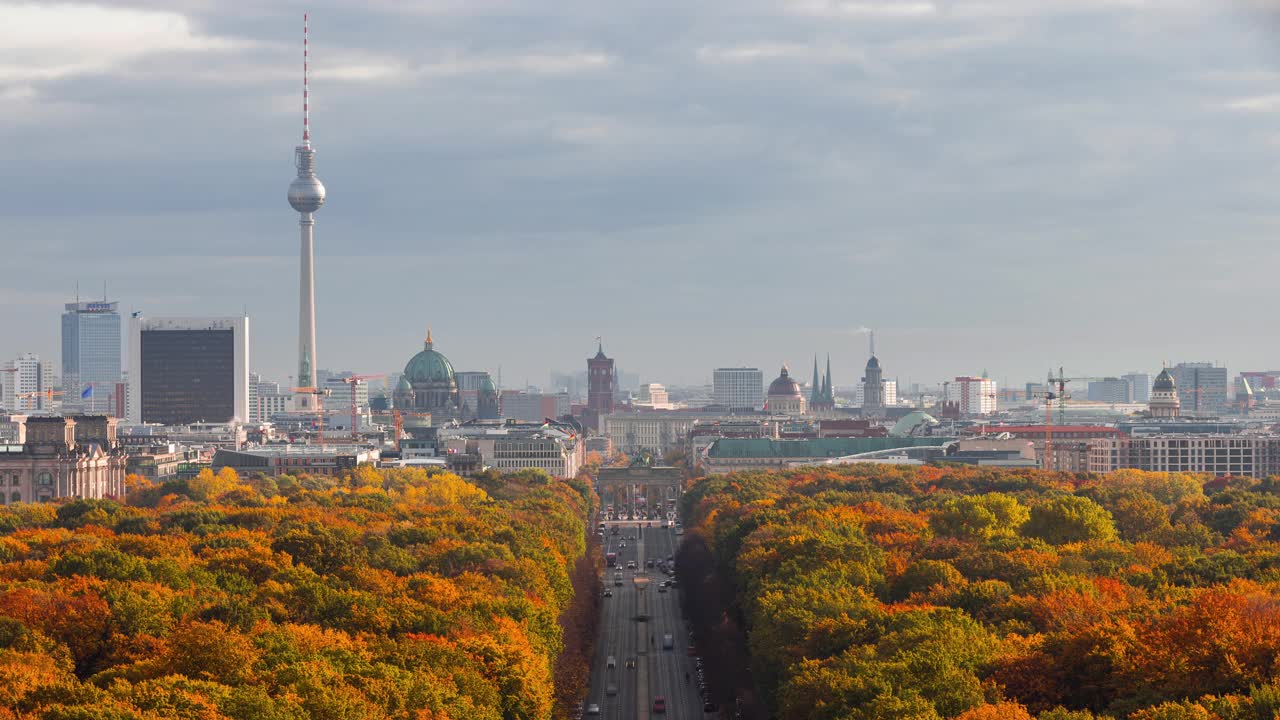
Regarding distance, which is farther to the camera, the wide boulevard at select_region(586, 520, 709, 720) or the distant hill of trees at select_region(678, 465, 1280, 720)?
the wide boulevard at select_region(586, 520, 709, 720)

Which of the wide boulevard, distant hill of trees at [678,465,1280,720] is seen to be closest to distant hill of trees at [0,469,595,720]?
the wide boulevard

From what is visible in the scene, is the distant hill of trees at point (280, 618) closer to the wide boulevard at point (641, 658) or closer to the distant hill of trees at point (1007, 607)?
the wide boulevard at point (641, 658)

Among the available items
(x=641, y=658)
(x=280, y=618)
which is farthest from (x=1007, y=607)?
(x=641, y=658)

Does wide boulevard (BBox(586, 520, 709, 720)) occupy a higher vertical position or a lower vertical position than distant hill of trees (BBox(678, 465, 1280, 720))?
lower

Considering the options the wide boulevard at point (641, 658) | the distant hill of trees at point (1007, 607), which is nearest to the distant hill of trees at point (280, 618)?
the wide boulevard at point (641, 658)

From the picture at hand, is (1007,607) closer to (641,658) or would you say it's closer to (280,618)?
(280,618)

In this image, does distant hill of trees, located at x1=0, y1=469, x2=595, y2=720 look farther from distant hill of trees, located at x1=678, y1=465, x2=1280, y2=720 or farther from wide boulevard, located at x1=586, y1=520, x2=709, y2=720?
distant hill of trees, located at x1=678, y1=465, x2=1280, y2=720

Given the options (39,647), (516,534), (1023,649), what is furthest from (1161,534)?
(39,647)
